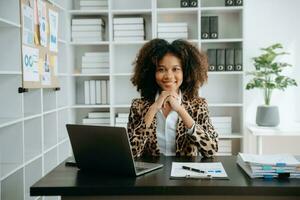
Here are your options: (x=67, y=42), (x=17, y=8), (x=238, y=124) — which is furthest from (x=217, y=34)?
(x=17, y=8)

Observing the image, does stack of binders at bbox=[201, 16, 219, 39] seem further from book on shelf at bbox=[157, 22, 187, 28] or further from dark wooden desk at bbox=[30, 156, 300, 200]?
dark wooden desk at bbox=[30, 156, 300, 200]

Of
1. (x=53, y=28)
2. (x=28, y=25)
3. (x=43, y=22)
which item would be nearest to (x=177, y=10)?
(x=53, y=28)

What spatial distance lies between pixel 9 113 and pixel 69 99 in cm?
140

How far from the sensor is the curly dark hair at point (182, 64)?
213 cm

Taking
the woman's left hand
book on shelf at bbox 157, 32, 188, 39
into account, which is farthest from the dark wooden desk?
book on shelf at bbox 157, 32, 188, 39

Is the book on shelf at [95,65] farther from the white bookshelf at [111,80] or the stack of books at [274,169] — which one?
the stack of books at [274,169]

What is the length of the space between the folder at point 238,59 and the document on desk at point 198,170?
2.33m

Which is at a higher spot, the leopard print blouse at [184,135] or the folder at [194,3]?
the folder at [194,3]

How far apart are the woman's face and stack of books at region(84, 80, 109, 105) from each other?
200cm

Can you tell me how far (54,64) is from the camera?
3461 mm

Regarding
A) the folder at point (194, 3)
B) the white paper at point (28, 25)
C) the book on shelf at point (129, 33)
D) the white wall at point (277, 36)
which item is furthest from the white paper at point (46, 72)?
the white wall at point (277, 36)

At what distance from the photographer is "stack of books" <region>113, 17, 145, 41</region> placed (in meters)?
3.96

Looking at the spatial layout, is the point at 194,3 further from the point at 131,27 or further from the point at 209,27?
the point at 131,27

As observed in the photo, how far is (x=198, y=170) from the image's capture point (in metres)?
1.53
